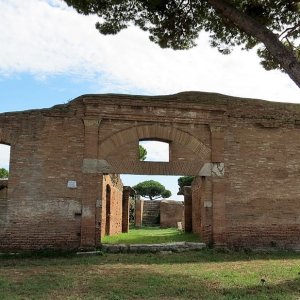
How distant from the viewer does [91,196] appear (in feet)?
40.7

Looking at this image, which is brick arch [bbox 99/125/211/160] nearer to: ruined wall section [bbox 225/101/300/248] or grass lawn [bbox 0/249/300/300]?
ruined wall section [bbox 225/101/300/248]

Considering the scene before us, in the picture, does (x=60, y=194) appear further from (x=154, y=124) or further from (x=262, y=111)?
(x=262, y=111)

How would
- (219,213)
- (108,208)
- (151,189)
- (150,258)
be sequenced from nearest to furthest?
(150,258) < (219,213) < (108,208) < (151,189)

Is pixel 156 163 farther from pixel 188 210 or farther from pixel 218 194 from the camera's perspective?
pixel 188 210

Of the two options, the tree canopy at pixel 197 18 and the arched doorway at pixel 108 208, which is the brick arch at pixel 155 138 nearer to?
the tree canopy at pixel 197 18

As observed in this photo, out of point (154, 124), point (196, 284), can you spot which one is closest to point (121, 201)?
point (154, 124)

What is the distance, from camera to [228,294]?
7031mm

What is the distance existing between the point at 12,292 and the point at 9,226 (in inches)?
201

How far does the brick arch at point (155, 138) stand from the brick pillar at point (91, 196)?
1.12 ft

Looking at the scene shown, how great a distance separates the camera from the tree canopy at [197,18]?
414 inches

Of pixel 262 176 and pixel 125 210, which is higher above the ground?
pixel 262 176

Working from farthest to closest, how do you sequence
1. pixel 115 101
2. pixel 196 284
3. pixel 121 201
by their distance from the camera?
pixel 121 201 → pixel 115 101 → pixel 196 284

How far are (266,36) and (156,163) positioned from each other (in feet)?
17.4

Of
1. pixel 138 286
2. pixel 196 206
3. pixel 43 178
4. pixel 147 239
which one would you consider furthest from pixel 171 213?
pixel 138 286
